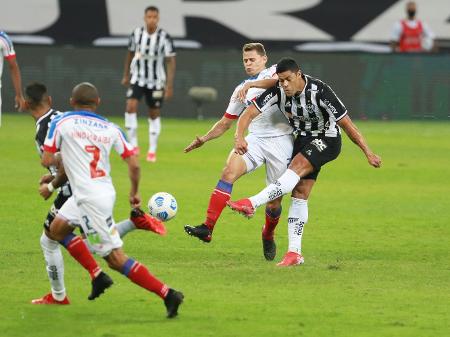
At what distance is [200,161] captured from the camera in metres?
20.7

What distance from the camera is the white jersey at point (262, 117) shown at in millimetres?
11523

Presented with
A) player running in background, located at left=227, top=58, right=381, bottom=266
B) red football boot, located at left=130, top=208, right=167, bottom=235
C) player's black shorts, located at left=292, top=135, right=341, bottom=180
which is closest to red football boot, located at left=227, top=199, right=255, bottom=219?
Answer: player running in background, located at left=227, top=58, right=381, bottom=266

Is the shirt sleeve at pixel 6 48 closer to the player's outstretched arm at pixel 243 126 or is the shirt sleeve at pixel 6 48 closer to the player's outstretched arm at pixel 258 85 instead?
the player's outstretched arm at pixel 258 85

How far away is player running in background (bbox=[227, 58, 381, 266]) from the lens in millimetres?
10734

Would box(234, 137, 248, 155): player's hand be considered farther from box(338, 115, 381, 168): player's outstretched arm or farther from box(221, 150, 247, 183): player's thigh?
box(338, 115, 381, 168): player's outstretched arm

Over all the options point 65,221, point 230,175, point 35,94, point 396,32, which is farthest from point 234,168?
point 396,32

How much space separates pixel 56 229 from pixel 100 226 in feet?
1.55

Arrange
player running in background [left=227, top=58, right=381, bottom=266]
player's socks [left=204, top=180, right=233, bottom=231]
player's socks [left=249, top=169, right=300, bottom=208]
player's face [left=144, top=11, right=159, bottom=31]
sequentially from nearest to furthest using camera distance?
player running in background [left=227, top=58, right=381, bottom=266]
player's socks [left=249, top=169, right=300, bottom=208]
player's socks [left=204, top=180, right=233, bottom=231]
player's face [left=144, top=11, right=159, bottom=31]

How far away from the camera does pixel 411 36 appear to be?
96.0ft

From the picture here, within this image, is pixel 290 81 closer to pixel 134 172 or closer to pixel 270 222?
pixel 270 222

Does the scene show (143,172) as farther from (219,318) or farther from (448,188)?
(219,318)

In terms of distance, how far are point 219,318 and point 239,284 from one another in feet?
4.58

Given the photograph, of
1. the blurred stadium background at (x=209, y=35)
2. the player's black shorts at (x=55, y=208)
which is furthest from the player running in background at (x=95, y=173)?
the blurred stadium background at (x=209, y=35)

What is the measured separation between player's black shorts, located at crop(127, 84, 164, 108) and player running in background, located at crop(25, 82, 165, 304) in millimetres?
11321
